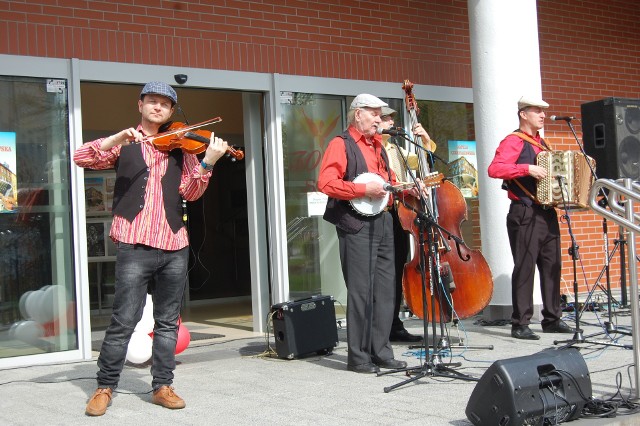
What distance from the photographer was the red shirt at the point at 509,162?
6988mm

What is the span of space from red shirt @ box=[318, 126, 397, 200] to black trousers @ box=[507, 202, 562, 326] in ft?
5.11

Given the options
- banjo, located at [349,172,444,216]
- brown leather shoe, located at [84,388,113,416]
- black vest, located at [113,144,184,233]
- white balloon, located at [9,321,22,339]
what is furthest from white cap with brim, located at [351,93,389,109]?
white balloon, located at [9,321,22,339]

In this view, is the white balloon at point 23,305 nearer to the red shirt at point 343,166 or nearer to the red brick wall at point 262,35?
the red brick wall at point 262,35

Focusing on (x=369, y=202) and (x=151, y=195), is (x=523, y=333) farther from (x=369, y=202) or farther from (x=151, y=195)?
(x=151, y=195)

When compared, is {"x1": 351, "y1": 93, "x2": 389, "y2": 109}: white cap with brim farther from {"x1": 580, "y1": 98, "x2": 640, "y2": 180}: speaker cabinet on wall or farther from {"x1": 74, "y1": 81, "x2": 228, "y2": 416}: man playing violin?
{"x1": 580, "y1": 98, "x2": 640, "y2": 180}: speaker cabinet on wall

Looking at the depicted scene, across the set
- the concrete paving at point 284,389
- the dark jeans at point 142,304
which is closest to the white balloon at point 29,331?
the concrete paving at point 284,389

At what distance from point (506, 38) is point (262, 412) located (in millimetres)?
4925

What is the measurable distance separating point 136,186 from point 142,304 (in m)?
0.68

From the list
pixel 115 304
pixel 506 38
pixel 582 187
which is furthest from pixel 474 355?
pixel 506 38

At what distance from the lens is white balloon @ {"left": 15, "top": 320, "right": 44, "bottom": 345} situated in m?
6.93

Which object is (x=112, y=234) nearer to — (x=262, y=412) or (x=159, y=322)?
(x=159, y=322)

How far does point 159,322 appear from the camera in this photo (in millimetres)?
5039

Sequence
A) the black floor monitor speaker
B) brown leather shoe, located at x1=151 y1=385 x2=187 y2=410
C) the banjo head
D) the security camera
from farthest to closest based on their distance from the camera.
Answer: the security camera < the banjo head < brown leather shoe, located at x1=151 y1=385 x2=187 y2=410 < the black floor monitor speaker

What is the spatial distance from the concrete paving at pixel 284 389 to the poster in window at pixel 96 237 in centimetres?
397
